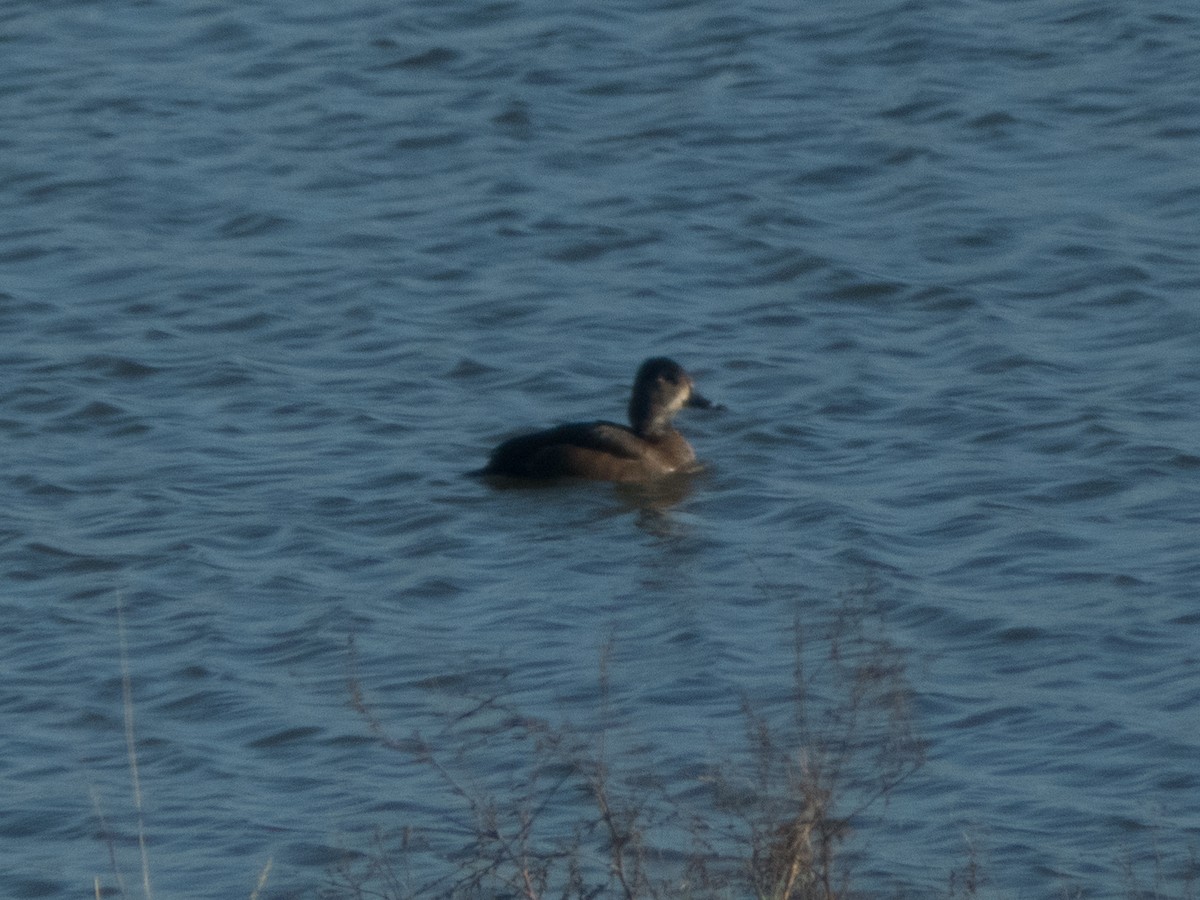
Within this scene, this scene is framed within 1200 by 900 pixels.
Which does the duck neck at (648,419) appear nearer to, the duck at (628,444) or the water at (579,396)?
the duck at (628,444)

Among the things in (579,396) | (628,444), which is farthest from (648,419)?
(579,396)

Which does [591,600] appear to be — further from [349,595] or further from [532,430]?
[532,430]

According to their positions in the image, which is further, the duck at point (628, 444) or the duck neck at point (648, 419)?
the duck neck at point (648, 419)

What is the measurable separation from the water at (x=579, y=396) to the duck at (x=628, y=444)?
167 mm

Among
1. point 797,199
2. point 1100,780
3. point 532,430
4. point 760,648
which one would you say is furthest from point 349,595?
point 797,199

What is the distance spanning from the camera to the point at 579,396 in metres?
12.1

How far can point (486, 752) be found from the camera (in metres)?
7.50

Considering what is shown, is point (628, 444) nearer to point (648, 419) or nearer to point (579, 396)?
point (648, 419)

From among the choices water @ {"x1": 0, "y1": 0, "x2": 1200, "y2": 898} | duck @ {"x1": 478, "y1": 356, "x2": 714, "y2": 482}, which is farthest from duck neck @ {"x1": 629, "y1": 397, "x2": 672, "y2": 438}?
water @ {"x1": 0, "y1": 0, "x2": 1200, "y2": 898}

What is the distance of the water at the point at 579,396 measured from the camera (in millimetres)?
7531

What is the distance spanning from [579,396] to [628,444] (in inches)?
41.3

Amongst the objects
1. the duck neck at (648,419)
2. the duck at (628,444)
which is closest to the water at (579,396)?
the duck at (628,444)

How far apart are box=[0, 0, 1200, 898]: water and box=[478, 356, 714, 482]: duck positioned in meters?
0.17

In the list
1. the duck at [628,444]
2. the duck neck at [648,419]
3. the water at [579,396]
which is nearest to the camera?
the water at [579,396]
